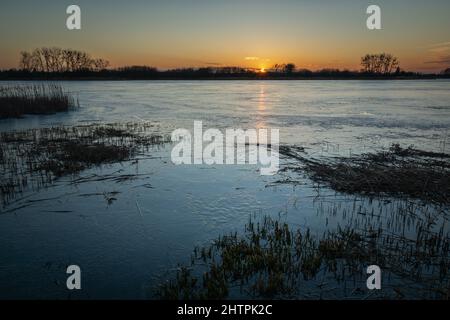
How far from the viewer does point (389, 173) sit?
35.4 feet

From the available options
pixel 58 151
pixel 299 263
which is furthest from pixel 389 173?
pixel 58 151

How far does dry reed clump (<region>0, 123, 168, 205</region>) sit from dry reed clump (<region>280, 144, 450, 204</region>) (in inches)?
298

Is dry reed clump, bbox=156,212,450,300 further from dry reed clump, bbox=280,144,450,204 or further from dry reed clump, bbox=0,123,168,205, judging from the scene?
dry reed clump, bbox=0,123,168,205

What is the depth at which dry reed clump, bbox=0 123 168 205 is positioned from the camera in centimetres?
1102

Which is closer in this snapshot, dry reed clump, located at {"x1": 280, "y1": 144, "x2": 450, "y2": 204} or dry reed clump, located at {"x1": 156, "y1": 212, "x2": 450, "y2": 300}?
dry reed clump, located at {"x1": 156, "y1": 212, "x2": 450, "y2": 300}

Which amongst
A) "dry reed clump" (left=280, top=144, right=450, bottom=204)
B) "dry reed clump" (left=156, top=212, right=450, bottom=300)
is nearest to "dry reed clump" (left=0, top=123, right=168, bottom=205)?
"dry reed clump" (left=156, top=212, right=450, bottom=300)

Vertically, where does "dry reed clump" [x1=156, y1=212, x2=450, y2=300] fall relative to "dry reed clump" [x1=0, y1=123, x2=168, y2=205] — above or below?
below

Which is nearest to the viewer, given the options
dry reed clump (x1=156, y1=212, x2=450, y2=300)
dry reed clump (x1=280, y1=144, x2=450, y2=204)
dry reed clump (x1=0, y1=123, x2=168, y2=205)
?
dry reed clump (x1=156, y1=212, x2=450, y2=300)

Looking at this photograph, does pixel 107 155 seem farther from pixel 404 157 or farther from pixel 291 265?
pixel 404 157

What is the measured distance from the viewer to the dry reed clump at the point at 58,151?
1102 cm

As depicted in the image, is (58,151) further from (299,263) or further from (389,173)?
(389,173)

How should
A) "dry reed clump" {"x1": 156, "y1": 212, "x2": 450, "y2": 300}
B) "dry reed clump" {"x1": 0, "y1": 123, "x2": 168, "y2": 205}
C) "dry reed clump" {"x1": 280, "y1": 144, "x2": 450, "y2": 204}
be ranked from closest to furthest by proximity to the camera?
"dry reed clump" {"x1": 156, "y1": 212, "x2": 450, "y2": 300} < "dry reed clump" {"x1": 280, "y1": 144, "x2": 450, "y2": 204} < "dry reed clump" {"x1": 0, "y1": 123, "x2": 168, "y2": 205}
